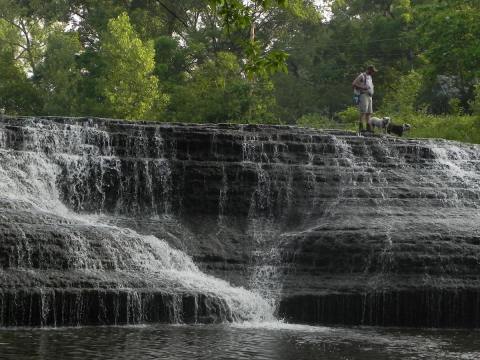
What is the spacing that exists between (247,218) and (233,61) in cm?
2665

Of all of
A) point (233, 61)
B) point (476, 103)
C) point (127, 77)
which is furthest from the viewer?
point (233, 61)

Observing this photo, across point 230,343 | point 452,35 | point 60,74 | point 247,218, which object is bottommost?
point 230,343

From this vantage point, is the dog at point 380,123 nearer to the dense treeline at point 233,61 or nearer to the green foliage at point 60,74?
the dense treeline at point 233,61

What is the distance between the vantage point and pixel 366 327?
15727 mm

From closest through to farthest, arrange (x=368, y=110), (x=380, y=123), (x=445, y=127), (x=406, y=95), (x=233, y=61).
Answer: (x=368, y=110) < (x=380, y=123) < (x=445, y=127) < (x=406, y=95) < (x=233, y=61)

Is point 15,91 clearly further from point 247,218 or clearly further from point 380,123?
point 247,218

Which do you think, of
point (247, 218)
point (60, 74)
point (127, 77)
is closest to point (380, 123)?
point (247, 218)

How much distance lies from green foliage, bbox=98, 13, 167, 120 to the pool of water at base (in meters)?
27.4

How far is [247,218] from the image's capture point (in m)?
20.4

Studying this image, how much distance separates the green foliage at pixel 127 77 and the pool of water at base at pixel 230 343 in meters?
27.4

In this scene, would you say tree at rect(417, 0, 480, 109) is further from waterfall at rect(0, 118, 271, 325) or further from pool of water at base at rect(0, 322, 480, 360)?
pool of water at base at rect(0, 322, 480, 360)

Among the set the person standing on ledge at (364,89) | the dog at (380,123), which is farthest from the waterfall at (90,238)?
the dog at (380,123)

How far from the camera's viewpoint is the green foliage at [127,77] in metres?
41.0

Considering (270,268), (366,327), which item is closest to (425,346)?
(366,327)
